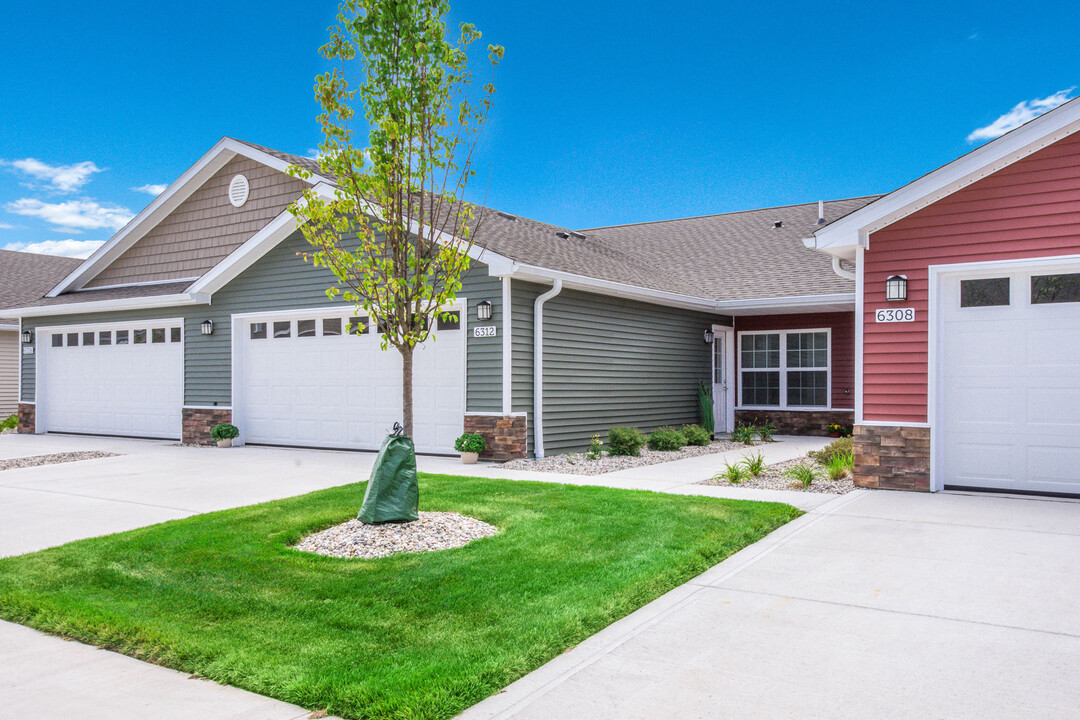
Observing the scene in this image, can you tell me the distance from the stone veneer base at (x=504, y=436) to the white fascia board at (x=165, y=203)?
23.5 feet

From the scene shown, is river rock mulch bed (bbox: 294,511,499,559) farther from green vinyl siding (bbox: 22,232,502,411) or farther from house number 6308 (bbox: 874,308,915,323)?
house number 6308 (bbox: 874,308,915,323)

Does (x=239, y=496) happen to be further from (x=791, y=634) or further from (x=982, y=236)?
(x=982, y=236)

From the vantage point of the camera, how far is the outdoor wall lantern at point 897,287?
8.23 meters

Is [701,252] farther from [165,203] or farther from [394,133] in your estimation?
[394,133]

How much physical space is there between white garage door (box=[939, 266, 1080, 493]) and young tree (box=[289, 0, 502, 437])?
5614mm

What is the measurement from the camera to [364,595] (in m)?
4.48

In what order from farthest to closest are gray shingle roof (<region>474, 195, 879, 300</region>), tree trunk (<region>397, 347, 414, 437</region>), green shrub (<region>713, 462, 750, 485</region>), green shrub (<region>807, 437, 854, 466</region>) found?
gray shingle roof (<region>474, 195, 879, 300</region>) → green shrub (<region>807, 437, 854, 466</region>) → green shrub (<region>713, 462, 750, 485</region>) → tree trunk (<region>397, 347, 414, 437</region>)

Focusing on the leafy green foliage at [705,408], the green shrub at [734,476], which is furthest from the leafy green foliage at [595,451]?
the leafy green foliage at [705,408]

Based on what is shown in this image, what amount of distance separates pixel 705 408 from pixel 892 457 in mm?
6869

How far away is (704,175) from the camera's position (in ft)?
88.5

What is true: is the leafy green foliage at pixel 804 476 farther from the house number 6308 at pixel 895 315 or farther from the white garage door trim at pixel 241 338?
the white garage door trim at pixel 241 338

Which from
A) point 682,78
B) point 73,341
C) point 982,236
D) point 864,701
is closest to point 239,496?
point 864,701

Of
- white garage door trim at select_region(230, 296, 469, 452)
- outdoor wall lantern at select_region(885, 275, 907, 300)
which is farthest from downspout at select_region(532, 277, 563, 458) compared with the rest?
outdoor wall lantern at select_region(885, 275, 907, 300)

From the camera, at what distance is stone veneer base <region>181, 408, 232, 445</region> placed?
46.0 feet
